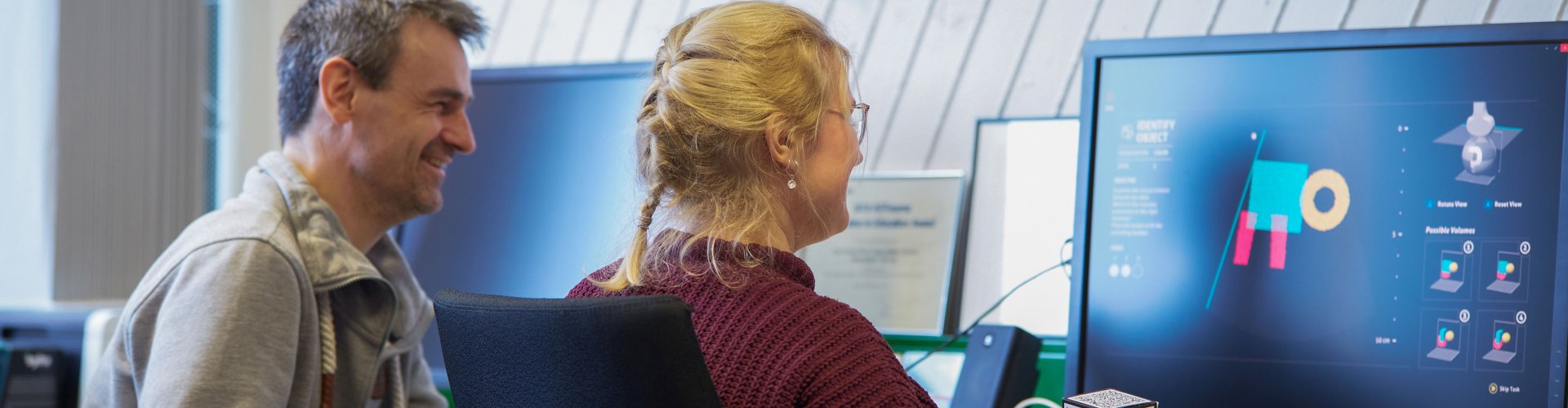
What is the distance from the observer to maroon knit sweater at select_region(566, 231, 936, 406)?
93cm

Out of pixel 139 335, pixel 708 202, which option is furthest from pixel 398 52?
pixel 708 202

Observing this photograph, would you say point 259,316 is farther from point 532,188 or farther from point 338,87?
point 532,188

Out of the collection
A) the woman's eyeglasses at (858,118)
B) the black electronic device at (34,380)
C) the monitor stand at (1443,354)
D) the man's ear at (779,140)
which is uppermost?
the woman's eyeglasses at (858,118)

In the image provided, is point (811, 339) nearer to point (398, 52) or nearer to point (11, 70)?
point (398, 52)

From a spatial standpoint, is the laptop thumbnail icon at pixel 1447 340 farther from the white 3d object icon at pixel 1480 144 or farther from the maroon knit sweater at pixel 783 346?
the maroon knit sweater at pixel 783 346

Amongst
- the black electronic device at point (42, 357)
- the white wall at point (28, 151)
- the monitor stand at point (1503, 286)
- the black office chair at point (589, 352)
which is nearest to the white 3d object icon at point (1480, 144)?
the monitor stand at point (1503, 286)

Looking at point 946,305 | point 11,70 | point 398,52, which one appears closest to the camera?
point 398,52

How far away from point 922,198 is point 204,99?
4.95 ft

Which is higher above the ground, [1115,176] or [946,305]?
[1115,176]

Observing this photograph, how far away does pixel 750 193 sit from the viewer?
1140 millimetres

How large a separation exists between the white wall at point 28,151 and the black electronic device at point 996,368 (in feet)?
5.74

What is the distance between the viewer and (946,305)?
1.83 meters

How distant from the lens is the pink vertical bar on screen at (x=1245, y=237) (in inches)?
54.8

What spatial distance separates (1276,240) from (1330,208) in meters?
0.07
